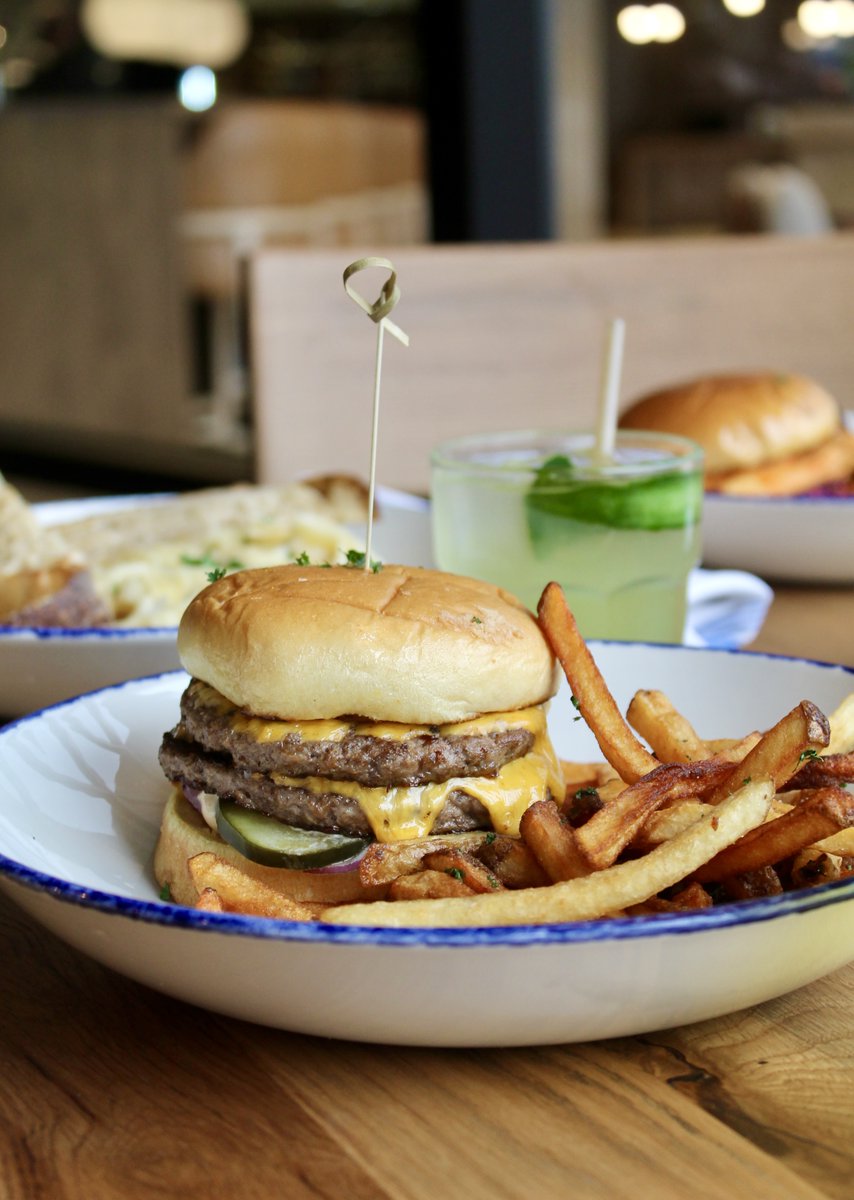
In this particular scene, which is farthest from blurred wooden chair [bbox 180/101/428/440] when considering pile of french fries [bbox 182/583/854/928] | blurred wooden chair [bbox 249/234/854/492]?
pile of french fries [bbox 182/583/854/928]

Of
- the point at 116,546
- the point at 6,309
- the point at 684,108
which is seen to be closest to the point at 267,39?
the point at 6,309

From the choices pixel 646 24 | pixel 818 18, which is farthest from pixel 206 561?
pixel 818 18

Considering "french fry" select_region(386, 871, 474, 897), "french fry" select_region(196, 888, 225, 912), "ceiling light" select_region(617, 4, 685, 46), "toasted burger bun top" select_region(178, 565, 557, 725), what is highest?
"ceiling light" select_region(617, 4, 685, 46)

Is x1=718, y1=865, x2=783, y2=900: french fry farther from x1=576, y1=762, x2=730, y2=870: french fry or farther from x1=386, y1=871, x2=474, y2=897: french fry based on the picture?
x1=386, y1=871, x2=474, y2=897: french fry

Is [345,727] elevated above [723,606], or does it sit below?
above

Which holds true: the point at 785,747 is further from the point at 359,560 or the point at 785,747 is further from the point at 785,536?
the point at 785,536

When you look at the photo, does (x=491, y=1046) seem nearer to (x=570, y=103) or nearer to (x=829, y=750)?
(x=829, y=750)
